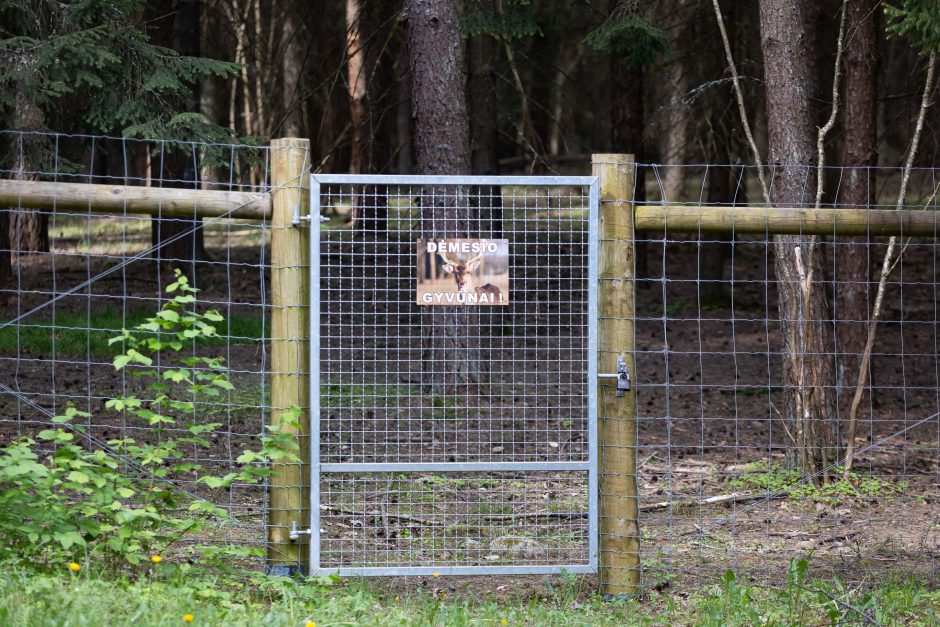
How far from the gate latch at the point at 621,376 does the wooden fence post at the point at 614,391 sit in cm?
3

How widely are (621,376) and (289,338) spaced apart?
1756 mm

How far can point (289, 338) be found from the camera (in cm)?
509

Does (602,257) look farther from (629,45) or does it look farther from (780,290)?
(629,45)

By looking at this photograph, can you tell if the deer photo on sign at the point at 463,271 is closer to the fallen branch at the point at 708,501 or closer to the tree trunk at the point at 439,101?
the fallen branch at the point at 708,501

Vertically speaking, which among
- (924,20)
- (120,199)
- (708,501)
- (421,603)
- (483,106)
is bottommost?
(421,603)

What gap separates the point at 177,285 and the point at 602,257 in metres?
2.20

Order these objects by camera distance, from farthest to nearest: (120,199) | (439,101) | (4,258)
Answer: (4,258) < (439,101) < (120,199)

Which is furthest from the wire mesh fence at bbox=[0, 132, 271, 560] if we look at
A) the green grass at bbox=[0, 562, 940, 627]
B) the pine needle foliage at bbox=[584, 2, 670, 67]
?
the pine needle foliage at bbox=[584, 2, 670, 67]

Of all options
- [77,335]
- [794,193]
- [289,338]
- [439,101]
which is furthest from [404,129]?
[289,338]

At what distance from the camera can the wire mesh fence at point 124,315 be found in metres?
5.77

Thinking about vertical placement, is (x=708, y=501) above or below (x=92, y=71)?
below

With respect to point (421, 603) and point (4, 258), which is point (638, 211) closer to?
point (421, 603)

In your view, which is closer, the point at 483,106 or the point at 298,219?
the point at 298,219

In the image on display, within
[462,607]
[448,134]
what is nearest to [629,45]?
[448,134]
